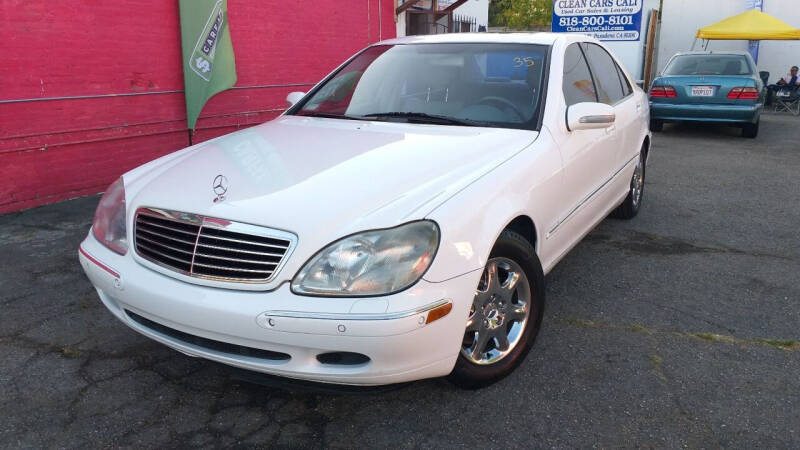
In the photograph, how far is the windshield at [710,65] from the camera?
11.0 metres

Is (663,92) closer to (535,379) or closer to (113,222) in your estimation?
(535,379)

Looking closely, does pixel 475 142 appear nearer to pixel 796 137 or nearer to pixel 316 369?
pixel 316 369

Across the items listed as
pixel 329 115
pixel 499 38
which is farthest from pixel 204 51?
pixel 499 38

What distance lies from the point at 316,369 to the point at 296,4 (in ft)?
24.8

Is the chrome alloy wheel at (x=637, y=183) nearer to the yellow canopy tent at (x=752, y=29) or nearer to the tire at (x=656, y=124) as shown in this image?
the tire at (x=656, y=124)

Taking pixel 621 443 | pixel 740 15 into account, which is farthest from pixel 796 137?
pixel 621 443

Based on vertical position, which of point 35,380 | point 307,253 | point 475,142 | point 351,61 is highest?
point 351,61

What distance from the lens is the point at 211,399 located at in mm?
2844

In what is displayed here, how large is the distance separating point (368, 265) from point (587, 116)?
5.79 ft

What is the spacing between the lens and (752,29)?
53.7 feet

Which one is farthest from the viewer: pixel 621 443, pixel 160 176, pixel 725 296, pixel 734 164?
pixel 734 164

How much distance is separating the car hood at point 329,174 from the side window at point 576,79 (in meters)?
0.68

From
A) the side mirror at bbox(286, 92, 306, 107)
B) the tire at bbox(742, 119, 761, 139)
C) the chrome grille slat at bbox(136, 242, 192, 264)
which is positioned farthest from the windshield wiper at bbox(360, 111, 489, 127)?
the tire at bbox(742, 119, 761, 139)

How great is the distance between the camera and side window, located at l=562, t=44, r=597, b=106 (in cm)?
383
